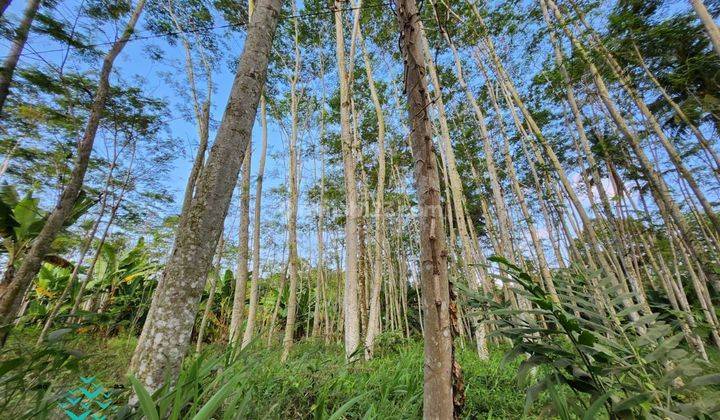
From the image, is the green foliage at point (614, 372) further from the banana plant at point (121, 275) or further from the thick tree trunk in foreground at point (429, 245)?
the banana plant at point (121, 275)

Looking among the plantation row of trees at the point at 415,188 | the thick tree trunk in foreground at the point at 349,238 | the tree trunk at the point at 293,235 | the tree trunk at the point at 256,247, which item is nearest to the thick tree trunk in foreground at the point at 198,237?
the plantation row of trees at the point at 415,188

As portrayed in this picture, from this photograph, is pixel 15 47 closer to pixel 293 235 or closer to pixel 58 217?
pixel 58 217

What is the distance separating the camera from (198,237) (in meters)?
1.57

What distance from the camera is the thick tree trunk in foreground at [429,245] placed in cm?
107

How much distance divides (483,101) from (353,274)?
240 inches

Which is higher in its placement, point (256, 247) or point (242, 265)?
point (256, 247)

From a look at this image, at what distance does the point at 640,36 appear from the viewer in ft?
13.4

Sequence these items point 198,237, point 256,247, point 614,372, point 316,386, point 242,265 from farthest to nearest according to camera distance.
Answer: point 256,247 → point 242,265 → point 316,386 → point 198,237 → point 614,372

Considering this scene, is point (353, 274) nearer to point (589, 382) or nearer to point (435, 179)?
point (435, 179)

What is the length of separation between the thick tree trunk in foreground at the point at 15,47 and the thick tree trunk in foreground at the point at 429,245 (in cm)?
317

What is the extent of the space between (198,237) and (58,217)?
304 cm

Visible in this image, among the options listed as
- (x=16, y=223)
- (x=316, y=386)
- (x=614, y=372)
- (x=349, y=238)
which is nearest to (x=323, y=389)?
(x=316, y=386)

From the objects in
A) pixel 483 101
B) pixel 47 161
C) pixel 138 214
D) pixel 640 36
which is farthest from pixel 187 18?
pixel 640 36

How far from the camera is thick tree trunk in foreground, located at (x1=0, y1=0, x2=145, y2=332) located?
2.90 meters
